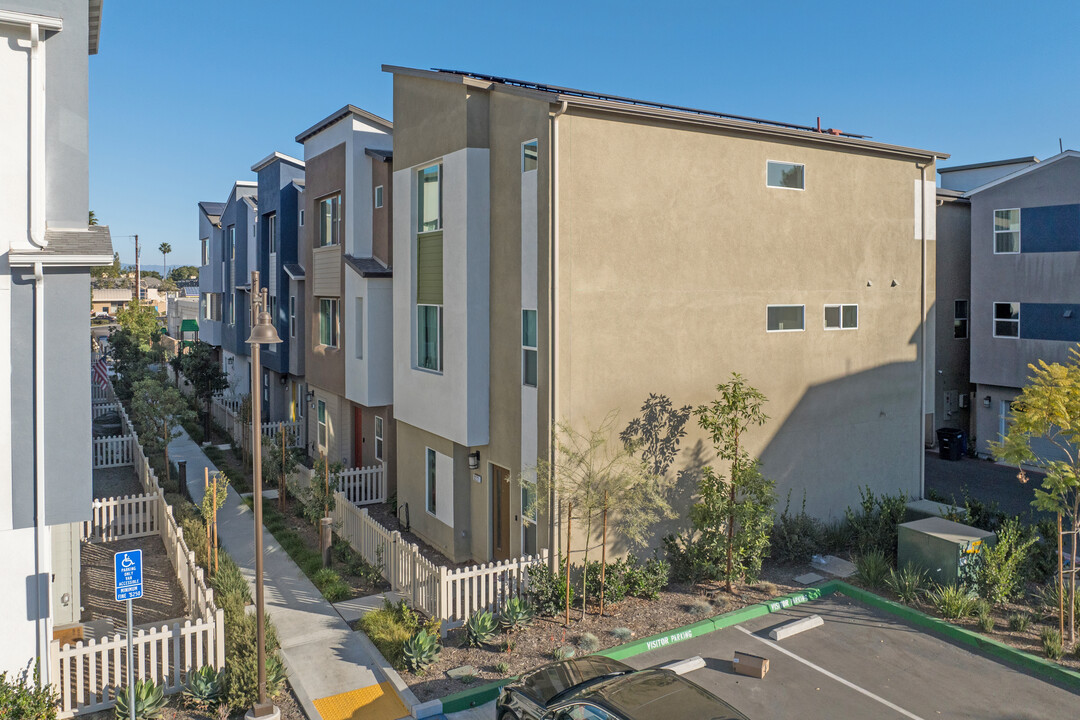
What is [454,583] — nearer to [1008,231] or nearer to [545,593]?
[545,593]

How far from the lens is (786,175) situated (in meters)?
16.6

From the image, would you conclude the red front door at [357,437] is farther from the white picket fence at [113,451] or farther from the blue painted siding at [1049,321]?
the blue painted siding at [1049,321]

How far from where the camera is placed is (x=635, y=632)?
12789 millimetres

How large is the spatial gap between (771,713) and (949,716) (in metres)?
2.34

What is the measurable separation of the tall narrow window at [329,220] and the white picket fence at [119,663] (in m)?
14.0

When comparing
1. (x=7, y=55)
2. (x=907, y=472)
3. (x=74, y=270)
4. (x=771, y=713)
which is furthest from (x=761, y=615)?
(x=7, y=55)

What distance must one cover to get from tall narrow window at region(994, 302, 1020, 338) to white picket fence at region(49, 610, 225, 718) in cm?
2587

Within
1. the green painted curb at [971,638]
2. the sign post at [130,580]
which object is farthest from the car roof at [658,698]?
the green painted curb at [971,638]

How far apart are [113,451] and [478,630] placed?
18.2 m

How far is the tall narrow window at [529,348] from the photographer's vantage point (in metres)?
14.4

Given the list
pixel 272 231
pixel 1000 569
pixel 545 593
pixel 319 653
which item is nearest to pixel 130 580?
pixel 319 653

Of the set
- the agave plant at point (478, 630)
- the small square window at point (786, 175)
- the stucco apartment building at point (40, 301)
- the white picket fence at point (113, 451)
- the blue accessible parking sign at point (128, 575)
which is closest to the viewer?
the blue accessible parking sign at point (128, 575)

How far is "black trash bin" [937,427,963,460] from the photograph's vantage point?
26.9 metres

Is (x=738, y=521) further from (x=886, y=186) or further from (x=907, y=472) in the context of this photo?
(x=886, y=186)
